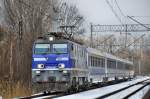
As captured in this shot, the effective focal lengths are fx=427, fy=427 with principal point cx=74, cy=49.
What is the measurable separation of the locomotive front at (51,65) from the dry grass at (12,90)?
1.12 metres

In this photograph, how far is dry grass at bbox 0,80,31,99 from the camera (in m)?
24.7

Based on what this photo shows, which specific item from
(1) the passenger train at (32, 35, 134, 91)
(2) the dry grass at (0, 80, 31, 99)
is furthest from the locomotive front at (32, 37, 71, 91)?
(2) the dry grass at (0, 80, 31, 99)

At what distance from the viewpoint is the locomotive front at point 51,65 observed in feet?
85.5

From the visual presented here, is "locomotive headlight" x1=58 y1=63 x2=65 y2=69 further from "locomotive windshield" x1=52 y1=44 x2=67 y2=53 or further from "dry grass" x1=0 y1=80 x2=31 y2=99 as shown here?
"dry grass" x1=0 y1=80 x2=31 y2=99

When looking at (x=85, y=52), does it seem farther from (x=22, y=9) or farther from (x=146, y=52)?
(x=146, y=52)

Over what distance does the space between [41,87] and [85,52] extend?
7366 millimetres

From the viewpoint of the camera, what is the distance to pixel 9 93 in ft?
82.0

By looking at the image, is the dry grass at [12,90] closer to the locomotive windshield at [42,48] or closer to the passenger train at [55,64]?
the passenger train at [55,64]

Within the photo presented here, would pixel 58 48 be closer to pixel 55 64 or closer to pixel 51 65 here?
pixel 55 64

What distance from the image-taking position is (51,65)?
26.4m

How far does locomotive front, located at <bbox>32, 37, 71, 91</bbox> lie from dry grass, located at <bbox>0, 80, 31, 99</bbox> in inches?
44.3

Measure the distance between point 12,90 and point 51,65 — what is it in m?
2.82

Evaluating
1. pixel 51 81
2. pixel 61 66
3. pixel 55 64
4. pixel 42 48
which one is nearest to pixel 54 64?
pixel 55 64

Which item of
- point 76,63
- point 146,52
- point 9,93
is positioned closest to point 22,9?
point 76,63
